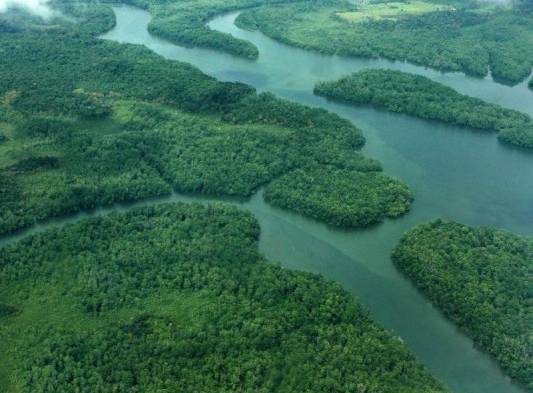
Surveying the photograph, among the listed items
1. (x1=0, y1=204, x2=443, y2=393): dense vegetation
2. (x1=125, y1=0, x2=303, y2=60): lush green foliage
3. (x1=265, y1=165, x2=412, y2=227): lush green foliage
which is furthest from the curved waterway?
(x1=0, y1=204, x2=443, y2=393): dense vegetation

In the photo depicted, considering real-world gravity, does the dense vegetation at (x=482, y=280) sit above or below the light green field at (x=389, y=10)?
below

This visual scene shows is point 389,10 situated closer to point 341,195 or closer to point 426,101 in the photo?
point 426,101

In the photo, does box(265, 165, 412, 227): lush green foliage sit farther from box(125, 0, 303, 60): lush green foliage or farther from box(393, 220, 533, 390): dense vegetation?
box(125, 0, 303, 60): lush green foliage

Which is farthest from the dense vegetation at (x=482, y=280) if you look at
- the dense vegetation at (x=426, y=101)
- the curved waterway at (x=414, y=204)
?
the dense vegetation at (x=426, y=101)

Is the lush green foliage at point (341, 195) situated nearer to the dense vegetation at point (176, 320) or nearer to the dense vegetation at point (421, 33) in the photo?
the dense vegetation at point (176, 320)

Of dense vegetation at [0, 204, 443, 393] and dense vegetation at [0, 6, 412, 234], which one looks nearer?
dense vegetation at [0, 204, 443, 393]

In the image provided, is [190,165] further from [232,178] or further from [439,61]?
[439,61]

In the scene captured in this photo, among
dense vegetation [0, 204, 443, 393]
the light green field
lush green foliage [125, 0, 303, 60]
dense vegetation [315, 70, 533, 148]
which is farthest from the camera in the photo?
the light green field
